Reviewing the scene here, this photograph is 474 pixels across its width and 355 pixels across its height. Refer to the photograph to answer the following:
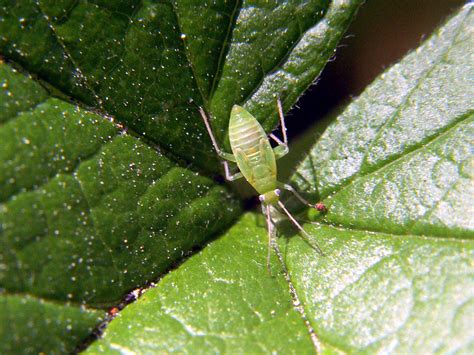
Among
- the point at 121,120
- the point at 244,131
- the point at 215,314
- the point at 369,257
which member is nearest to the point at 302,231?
the point at 369,257

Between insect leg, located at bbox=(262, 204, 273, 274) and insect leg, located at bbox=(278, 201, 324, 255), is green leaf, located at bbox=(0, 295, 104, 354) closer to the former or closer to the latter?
insect leg, located at bbox=(262, 204, 273, 274)

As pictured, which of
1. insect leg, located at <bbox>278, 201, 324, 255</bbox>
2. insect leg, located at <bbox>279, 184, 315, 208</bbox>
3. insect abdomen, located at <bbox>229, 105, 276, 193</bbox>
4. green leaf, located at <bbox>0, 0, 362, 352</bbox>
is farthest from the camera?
insect leg, located at <bbox>279, 184, 315, 208</bbox>

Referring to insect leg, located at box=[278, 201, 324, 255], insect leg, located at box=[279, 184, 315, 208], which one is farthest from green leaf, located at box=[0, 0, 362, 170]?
insect leg, located at box=[278, 201, 324, 255]

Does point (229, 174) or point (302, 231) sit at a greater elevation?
point (229, 174)

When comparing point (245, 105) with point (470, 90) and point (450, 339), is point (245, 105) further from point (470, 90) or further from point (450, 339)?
point (450, 339)

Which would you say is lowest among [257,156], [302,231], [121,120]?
[302,231]

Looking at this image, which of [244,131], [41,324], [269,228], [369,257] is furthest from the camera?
[269,228]

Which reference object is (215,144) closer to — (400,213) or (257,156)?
(257,156)
